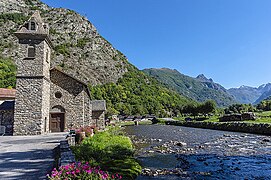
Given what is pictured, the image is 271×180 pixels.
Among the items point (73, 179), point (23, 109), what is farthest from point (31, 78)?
point (73, 179)

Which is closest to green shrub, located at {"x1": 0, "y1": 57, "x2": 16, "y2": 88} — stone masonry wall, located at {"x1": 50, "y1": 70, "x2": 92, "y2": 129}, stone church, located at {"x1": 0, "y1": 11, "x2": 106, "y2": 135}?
stone masonry wall, located at {"x1": 50, "y1": 70, "x2": 92, "y2": 129}

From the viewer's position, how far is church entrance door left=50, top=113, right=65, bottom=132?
95.1 ft

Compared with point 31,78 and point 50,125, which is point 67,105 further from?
point 31,78

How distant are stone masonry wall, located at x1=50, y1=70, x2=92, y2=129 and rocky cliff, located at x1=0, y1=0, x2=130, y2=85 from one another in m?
56.4

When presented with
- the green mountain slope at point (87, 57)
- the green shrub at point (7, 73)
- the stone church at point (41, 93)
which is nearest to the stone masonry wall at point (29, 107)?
the stone church at point (41, 93)

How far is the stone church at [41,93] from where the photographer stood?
953 inches

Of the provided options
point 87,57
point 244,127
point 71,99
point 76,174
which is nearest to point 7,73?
point 87,57

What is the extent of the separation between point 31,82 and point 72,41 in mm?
79917

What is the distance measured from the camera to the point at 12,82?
208 feet

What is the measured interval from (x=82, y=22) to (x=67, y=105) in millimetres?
87363

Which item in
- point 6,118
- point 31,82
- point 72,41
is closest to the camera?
point 31,82

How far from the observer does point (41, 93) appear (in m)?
24.9

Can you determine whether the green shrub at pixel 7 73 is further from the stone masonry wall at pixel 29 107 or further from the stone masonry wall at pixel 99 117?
the stone masonry wall at pixel 29 107

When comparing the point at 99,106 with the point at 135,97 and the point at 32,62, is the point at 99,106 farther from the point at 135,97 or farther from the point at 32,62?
the point at 135,97
